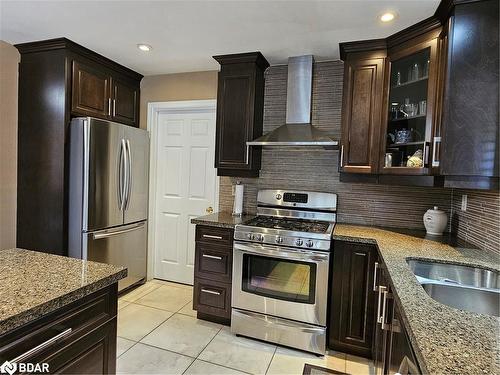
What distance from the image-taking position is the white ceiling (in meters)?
1.94

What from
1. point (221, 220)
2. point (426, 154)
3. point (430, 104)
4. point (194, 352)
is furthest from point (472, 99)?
point (194, 352)

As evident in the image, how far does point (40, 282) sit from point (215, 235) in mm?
1530

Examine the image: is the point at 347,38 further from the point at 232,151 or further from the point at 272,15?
the point at 232,151

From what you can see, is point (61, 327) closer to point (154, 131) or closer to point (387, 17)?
point (387, 17)

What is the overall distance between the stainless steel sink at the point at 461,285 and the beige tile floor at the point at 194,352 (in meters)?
0.95

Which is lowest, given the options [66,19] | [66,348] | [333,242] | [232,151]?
[66,348]

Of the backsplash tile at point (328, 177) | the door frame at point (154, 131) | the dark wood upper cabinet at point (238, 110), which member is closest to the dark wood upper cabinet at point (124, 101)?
the door frame at point (154, 131)

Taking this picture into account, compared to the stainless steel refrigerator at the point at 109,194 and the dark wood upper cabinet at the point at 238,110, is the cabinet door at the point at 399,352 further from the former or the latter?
the stainless steel refrigerator at the point at 109,194

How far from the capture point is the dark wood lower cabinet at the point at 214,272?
8.41ft

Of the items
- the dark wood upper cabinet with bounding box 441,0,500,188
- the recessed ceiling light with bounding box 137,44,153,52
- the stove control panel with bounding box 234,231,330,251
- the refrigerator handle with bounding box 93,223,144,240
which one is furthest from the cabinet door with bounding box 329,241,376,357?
the recessed ceiling light with bounding box 137,44,153,52

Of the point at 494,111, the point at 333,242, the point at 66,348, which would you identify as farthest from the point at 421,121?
the point at 66,348

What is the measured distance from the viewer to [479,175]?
5.52ft

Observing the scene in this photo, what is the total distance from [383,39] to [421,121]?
751 mm

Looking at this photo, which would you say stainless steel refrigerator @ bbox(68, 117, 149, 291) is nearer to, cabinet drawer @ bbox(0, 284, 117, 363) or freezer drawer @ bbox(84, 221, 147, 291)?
freezer drawer @ bbox(84, 221, 147, 291)
